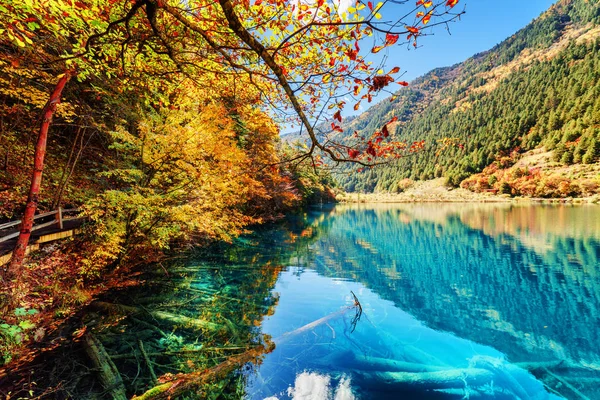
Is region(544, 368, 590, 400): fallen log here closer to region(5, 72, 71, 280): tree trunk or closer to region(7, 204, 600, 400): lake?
region(7, 204, 600, 400): lake

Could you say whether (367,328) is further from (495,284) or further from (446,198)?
(446,198)

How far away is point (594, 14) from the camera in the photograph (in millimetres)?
173500

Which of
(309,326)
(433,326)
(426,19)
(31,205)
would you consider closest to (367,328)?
(309,326)

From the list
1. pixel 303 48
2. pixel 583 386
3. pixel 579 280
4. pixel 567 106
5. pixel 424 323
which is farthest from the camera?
pixel 567 106

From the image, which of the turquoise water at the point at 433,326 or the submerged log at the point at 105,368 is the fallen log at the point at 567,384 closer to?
the turquoise water at the point at 433,326

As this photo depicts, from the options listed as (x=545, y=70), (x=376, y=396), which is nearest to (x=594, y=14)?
(x=545, y=70)

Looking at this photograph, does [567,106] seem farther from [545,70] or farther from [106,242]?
[106,242]

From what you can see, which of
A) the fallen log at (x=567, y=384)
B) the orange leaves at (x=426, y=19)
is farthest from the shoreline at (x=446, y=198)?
the orange leaves at (x=426, y=19)

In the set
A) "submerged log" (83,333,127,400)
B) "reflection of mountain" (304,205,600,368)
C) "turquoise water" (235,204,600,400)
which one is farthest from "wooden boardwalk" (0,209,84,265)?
"reflection of mountain" (304,205,600,368)

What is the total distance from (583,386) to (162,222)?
11.6m

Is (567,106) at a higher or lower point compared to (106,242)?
higher

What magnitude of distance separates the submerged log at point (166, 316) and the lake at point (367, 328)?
5 centimetres

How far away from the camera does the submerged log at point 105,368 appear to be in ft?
13.5

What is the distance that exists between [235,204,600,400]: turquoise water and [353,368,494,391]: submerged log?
2 centimetres
